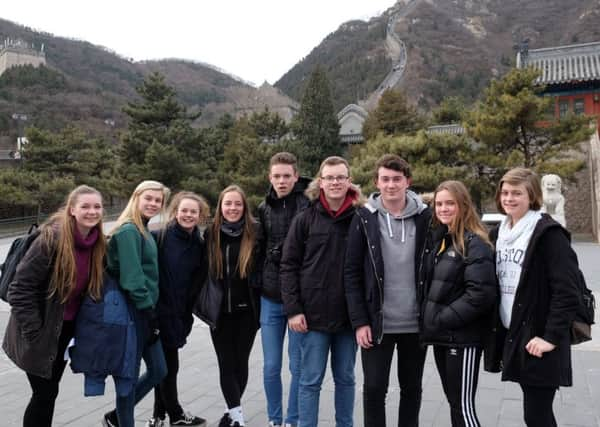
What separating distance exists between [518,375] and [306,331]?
3.62 ft

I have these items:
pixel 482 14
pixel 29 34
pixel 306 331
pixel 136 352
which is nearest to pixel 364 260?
pixel 306 331

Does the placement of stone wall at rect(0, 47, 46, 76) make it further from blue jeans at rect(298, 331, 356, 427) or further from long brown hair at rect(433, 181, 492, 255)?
long brown hair at rect(433, 181, 492, 255)

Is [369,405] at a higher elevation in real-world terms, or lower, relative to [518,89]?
lower

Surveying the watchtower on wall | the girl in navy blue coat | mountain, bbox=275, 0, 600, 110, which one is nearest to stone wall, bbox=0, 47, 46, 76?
the watchtower on wall

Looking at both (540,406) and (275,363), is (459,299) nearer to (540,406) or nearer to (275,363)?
(540,406)

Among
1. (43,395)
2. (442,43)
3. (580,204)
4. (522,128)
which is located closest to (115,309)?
(43,395)

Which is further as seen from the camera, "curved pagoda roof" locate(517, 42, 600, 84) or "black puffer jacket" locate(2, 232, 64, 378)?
"curved pagoda roof" locate(517, 42, 600, 84)

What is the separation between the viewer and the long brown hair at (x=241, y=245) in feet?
10.5

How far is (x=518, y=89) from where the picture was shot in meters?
13.8

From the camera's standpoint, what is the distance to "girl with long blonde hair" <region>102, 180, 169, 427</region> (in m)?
2.84

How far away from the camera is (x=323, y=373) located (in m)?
2.88

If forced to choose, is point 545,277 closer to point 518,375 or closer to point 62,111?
point 518,375

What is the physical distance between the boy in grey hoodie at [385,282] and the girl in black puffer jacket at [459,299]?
0.11m

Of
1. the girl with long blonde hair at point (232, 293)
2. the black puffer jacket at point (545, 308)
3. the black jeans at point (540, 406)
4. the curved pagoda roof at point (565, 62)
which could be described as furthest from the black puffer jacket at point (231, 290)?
the curved pagoda roof at point (565, 62)
